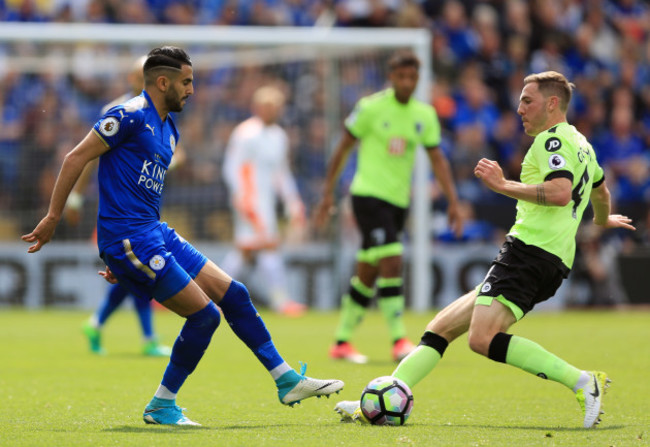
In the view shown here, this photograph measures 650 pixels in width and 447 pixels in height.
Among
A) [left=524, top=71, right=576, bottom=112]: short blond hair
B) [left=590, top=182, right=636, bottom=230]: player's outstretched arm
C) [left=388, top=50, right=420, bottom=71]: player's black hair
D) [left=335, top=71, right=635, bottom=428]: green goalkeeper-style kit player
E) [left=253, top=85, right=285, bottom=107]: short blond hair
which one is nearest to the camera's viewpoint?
[left=335, top=71, right=635, bottom=428]: green goalkeeper-style kit player

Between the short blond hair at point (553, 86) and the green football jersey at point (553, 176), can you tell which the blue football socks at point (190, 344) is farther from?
the short blond hair at point (553, 86)

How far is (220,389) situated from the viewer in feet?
25.0

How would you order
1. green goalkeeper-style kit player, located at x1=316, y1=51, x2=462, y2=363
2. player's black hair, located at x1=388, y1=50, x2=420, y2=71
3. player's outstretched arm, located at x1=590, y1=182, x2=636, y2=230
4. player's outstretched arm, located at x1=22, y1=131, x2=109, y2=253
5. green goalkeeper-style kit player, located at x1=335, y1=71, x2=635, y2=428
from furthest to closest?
green goalkeeper-style kit player, located at x1=316, y1=51, x2=462, y2=363
player's black hair, located at x1=388, y1=50, x2=420, y2=71
player's outstretched arm, located at x1=590, y1=182, x2=636, y2=230
green goalkeeper-style kit player, located at x1=335, y1=71, x2=635, y2=428
player's outstretched arm, located at x1=22, y1=131, x2=109, y2=253

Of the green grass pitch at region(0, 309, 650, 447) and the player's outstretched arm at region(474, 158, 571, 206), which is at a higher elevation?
the player's outstretched arm at region(474, 158, 571, 206)

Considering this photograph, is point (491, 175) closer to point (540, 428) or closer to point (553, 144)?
point (553, 144)

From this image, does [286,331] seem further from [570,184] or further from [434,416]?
[570,184]

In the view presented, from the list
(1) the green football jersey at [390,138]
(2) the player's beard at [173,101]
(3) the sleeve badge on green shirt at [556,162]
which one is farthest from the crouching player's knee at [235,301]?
(1) the green football jersey at [390,138]

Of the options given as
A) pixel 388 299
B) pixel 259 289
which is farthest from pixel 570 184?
pixel 259 289

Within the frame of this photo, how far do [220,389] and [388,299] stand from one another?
2.38 metres

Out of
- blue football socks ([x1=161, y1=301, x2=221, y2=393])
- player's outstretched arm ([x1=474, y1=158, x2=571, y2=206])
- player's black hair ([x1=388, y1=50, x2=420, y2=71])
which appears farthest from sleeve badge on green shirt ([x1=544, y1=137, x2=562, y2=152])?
player's black hair ([x1=388, y1=50, x2=420, y2=71])

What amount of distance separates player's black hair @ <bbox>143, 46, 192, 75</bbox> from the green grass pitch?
6.19 feet

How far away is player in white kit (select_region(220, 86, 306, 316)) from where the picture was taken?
49.4ft

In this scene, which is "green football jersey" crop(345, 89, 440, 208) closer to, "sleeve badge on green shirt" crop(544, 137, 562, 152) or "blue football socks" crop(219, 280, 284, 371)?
"blue football socks" crop(219, 280, 284, 371)

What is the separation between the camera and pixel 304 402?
23.1 ft
